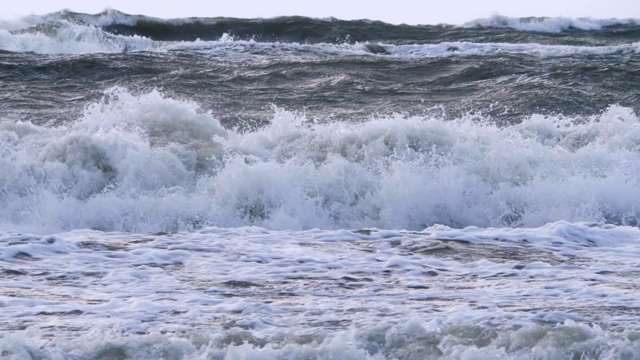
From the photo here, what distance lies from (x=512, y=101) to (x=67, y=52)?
7621mm

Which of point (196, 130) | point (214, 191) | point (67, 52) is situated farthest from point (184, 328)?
point (67, 52)

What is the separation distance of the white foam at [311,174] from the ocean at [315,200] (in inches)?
1.0

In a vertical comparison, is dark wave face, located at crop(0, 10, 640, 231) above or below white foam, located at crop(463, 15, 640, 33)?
below


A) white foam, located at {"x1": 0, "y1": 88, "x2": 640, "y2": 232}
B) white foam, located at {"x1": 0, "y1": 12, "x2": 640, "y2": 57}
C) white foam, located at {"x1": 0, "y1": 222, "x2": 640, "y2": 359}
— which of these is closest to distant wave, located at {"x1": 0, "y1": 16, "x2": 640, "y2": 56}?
white foam, located at {"x1": 0, "y1": 12, "x2": 640, "y2": 57}

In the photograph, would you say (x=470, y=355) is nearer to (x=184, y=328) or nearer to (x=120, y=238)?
(x=184, y=328)

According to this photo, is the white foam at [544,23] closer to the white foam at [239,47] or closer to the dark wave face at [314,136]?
the white foam at [239,47]

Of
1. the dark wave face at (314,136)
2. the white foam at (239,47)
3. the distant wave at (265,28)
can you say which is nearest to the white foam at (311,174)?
the dark wave face at (314,136)

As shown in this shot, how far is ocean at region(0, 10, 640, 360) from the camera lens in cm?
562

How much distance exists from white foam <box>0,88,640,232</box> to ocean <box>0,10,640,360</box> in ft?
0.08

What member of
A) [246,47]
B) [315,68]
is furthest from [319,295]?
[246,47]

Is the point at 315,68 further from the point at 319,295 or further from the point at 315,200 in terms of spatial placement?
the point at 319,295

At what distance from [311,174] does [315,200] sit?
0.49 meters

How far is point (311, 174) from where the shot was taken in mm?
9852

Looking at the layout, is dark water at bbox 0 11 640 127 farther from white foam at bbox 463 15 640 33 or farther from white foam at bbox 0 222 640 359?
white foam at bbox 0 222 640 359
